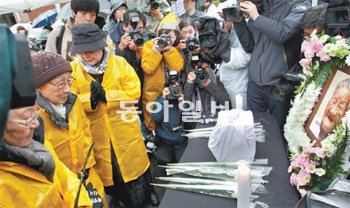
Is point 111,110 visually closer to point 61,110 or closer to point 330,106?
point 61,110

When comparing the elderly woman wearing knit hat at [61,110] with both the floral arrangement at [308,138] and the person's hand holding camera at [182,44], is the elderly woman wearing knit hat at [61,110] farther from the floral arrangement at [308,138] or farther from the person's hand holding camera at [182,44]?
the person's hand holding camera at [182,44]

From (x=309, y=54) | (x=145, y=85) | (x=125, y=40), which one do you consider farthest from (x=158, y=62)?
(x=309, y=54)

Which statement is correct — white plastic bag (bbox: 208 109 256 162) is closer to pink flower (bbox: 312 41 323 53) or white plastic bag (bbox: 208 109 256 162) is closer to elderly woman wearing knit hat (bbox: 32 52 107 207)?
pink flower (bbox: 312 41 323 53)

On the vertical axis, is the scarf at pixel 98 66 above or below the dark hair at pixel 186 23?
below

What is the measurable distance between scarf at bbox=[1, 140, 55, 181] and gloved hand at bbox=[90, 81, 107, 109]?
3.20 ft

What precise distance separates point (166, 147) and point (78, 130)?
1147 millimetres

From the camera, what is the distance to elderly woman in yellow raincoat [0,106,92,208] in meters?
1.25

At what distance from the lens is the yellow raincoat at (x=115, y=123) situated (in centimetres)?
251

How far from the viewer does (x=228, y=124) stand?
183 centimetres

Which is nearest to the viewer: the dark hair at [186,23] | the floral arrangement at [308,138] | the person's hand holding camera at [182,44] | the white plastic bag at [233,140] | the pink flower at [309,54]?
the floral arrangement at [308,138]

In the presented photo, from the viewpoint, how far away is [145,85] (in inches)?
126

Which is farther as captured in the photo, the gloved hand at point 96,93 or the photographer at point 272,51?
the photographer at point 272,51

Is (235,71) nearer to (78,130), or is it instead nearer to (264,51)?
(264,51)

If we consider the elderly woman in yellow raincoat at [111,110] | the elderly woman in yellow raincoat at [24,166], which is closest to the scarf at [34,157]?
the elderly woman in yellow raincoat at [24,166]
